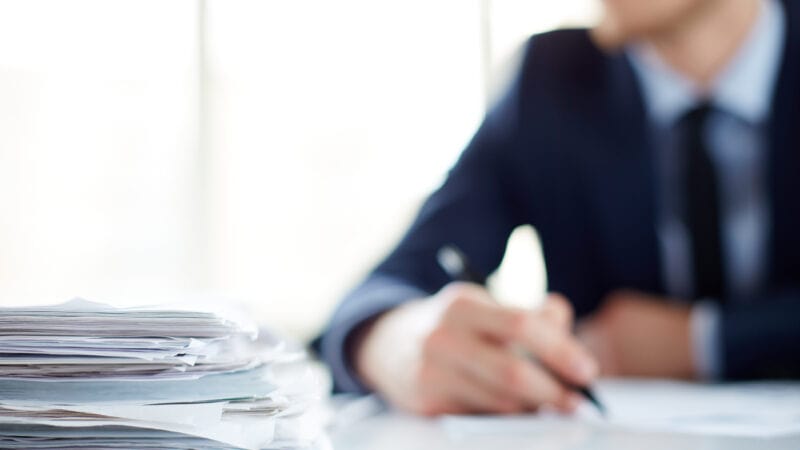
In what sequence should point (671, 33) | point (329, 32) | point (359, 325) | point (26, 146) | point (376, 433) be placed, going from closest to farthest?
1. point (376, 433)
2. point (359, 325)
3. point (671, 33)
4. point (26, 146)
5. point (329, 32)

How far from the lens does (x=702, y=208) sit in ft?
4.46

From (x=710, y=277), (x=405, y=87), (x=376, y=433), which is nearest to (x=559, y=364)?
(x=376, y=433)

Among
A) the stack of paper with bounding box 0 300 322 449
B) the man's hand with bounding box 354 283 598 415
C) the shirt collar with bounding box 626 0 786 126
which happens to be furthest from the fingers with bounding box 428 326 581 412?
the shirt collar with bounding box 626 0 786 126

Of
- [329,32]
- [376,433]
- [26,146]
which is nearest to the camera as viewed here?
[376,433]

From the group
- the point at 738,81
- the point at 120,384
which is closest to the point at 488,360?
the point at 120,384

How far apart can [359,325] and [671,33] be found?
0.93m

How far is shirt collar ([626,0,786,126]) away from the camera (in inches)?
54.9

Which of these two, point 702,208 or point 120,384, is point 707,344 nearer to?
point 702,208

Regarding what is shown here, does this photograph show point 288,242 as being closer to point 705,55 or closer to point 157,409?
point 705,55

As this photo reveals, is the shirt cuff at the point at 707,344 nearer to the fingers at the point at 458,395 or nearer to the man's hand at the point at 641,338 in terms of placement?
the man's hand at the point at 641,338

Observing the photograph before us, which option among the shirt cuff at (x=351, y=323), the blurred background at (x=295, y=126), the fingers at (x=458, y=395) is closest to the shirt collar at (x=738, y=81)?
the shirt cuff at (x=351, y=323)

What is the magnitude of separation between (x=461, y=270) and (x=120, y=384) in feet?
2.05

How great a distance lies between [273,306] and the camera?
15.1 feet

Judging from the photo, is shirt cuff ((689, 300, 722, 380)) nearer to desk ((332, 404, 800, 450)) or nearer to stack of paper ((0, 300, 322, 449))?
desk ((332, 404, 800, 450))
